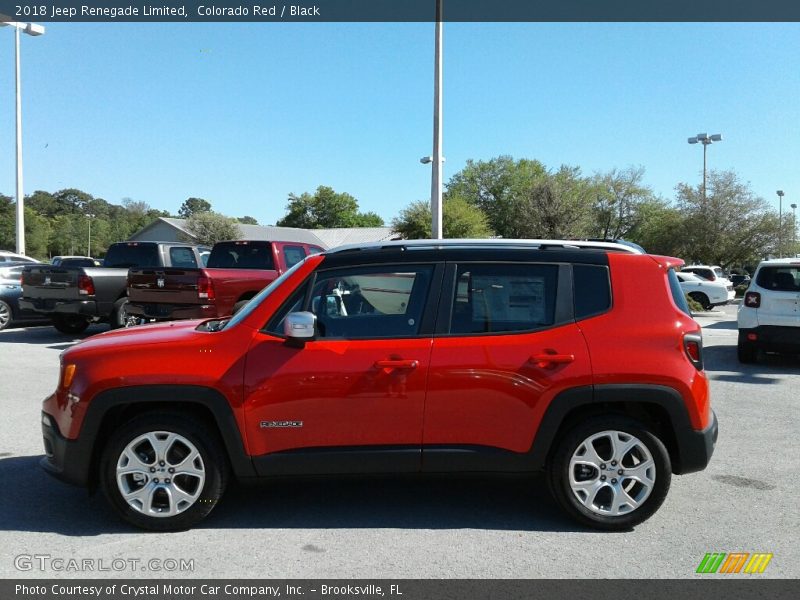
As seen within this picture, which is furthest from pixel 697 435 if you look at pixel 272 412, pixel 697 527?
pixel 272 412

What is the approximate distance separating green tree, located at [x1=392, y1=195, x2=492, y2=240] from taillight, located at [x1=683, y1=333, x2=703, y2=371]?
40.8 meters

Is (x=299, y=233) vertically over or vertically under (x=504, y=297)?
over

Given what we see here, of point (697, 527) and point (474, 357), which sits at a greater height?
point (474, 357)

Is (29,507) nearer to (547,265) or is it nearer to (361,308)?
(361,308)

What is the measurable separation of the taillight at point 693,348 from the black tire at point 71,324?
12558 mm

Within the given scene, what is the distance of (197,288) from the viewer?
11742mm

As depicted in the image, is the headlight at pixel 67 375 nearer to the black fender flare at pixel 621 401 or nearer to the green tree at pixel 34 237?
the black fender flare at pixel 621 401

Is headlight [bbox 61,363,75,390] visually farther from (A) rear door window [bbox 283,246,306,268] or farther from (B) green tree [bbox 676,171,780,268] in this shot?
(B) green tree [bbox 676,171,780,268]

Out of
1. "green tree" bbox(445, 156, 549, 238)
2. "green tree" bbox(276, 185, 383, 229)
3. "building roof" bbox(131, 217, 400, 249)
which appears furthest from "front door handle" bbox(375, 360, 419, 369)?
"green tree" bbox(276, 185, 383, 229)

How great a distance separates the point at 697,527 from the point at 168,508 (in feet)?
10.8

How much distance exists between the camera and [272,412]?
4.18m

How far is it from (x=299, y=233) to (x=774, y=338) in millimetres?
72200

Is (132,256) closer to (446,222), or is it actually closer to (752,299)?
(752,299)

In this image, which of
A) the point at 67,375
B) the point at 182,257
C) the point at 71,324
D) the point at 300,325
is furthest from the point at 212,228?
the point at 300,325
